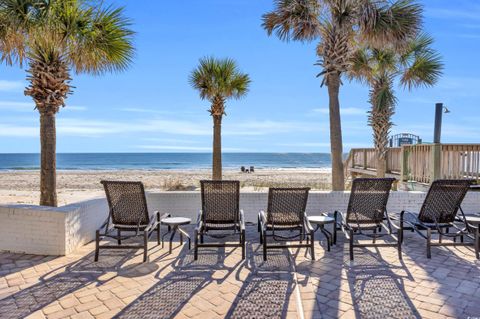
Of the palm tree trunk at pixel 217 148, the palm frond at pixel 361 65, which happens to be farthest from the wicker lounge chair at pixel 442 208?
the palm tree trunk at pixel 217 148

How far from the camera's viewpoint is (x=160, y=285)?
3258 mm

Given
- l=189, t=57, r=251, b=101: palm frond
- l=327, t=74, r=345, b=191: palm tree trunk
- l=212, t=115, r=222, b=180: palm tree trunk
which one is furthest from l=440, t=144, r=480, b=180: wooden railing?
l=212, t=115, r=222, b=180: palm tree trunk

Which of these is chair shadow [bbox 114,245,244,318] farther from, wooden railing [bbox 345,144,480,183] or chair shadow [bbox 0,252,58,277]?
wooden railing [bbox 345,144,480,183]

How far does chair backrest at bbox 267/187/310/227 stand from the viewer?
4.37 metres

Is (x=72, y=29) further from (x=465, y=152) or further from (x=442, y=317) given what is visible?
(x=465, y=152)

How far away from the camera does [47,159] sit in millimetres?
5461

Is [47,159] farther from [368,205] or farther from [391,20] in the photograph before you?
[391,20]

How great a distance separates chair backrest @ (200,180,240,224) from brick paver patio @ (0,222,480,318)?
0.49 meters

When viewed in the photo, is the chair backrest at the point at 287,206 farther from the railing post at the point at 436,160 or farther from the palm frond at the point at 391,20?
the railing post at the point at 436,160

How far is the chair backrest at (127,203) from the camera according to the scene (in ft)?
14.2

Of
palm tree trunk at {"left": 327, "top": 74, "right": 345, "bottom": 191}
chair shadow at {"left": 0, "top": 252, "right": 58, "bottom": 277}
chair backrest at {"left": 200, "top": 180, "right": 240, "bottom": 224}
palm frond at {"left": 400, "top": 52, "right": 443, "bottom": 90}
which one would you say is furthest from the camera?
palm frond at {"left": 400, "top": 52, "right": 443, "bottom": 90}

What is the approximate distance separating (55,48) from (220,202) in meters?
4.06

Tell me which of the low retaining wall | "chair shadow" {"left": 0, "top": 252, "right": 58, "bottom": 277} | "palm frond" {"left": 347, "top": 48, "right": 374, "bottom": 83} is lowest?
"chair shadow" {"left": 0, "top": 252, "right": 58, "bottom": 277}

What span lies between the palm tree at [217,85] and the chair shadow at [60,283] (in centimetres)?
660
